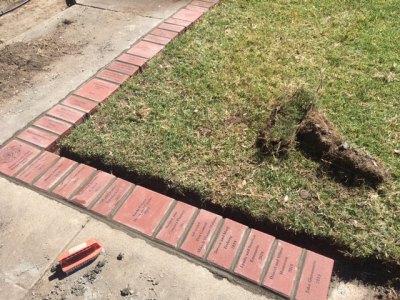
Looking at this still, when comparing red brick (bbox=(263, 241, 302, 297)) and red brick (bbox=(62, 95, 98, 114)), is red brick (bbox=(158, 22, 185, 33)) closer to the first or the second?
red brick (bbox=(62, 95, 98, 114))

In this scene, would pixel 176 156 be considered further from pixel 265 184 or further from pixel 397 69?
pixel 397 69

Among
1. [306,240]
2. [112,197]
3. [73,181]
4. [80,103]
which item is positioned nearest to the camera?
[306,240]

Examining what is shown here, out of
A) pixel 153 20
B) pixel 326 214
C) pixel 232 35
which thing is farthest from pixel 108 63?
pixel 326 214

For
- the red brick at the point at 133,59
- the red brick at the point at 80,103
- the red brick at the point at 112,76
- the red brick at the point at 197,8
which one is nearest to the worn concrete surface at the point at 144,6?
the red brick at the point at 197,8

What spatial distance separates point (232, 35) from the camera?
3764 mm

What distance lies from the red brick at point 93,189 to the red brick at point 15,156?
50 cm

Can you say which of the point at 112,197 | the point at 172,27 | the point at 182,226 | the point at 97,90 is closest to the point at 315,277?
the point at 182,226

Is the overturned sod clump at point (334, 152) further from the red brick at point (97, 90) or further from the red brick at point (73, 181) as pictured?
the red brick at point (97, 90)

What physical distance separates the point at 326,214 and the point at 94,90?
6.62ft

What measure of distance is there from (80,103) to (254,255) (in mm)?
1807

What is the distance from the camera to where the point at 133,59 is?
3436 millimetres

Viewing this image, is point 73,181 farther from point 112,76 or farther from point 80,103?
point 112,76

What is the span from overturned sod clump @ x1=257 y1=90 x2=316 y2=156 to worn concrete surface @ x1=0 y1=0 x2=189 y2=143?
1.63m

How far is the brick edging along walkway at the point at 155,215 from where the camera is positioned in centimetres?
194
